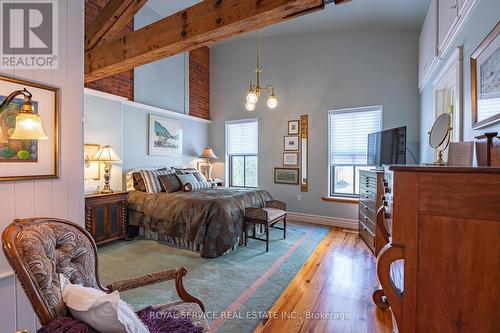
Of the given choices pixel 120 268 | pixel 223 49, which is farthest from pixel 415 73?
pixel 120 268

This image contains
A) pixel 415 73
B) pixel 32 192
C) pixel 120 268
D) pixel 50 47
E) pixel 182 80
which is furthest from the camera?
pixel 182 80

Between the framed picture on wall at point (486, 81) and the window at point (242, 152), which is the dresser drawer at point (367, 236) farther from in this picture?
the window at point (242, 152)

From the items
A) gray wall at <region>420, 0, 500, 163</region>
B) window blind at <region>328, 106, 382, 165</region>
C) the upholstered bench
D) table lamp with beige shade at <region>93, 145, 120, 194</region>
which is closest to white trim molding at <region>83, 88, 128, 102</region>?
table lamp with beige shade at <region>93, 145, 120, 194</region>

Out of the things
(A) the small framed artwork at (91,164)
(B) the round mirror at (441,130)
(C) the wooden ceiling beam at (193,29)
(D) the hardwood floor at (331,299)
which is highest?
(C) the wooden ceiling beam at (193,29)

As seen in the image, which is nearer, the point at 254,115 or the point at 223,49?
the point at 254,115

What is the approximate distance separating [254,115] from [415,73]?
3.10 meters

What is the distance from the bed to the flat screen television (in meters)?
1.96

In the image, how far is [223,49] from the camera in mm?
6156

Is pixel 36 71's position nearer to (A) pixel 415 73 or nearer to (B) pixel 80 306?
(B) pixel 80 306

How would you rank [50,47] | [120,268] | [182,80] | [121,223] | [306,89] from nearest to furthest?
[50,47], [120,268], [121,223], [306,89], [182,80]

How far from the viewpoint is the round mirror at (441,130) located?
75.4 inches

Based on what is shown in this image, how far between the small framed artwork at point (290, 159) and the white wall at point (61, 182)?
4068mm

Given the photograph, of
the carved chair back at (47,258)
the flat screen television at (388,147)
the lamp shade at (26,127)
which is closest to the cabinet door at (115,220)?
the carved chair back at (47,258)

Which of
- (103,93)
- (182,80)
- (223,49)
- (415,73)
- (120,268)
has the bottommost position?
(120,268)
